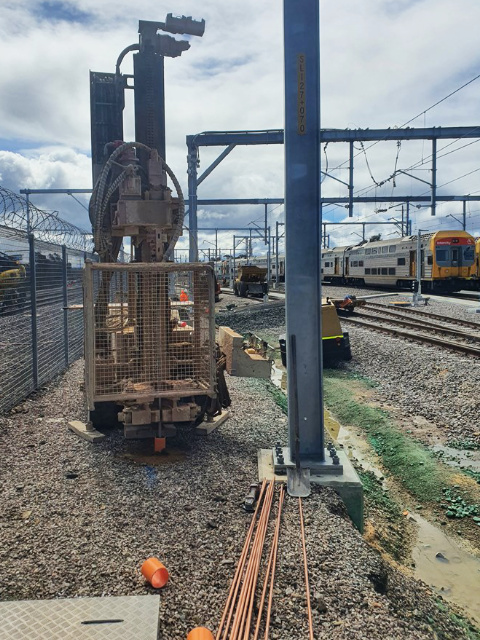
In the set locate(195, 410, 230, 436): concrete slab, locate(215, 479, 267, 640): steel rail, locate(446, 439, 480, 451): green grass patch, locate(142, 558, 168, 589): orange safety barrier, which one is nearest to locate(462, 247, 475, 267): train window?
locate(446, 439, 480, 451): green grass patch

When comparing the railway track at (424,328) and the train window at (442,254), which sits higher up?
the train window at (442,254)

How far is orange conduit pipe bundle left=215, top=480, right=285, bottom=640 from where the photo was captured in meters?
2.92

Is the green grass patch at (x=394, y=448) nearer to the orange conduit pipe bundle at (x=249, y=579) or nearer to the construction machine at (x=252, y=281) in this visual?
the orange conduit pipe bundle at (x=249, y=579)

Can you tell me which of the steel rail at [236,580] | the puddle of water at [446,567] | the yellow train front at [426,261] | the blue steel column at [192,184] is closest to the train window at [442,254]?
the yellow train front at [426,261]

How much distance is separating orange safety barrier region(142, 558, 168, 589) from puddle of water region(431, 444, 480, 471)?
479 centimetres

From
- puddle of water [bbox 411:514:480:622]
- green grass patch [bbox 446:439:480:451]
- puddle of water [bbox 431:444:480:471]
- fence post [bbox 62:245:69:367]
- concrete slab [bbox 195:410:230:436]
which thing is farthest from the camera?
fence post [bbox 62:245:69:367]

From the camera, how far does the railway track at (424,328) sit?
13242 mm

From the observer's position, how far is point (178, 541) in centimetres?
386

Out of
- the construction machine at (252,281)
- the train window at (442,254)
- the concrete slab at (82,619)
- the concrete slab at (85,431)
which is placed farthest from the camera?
the construction machine at (252,281)

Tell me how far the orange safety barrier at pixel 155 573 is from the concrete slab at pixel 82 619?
187 mm

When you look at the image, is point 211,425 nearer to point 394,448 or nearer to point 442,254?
point 394,448

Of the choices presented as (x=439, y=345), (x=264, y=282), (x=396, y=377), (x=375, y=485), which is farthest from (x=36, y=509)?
(x=264, y=282)

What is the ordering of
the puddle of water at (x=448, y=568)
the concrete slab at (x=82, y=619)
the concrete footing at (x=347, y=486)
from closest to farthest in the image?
the concrete slab at (x=82, y=619) → the puddle of water at (x=448, y=568) → the concrete footing at (x=347, y=486)

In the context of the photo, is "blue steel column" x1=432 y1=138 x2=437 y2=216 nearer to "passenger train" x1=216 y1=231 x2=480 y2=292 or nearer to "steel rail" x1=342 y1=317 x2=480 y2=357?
"passenger train" x1=216 y1=231 x2=480 y2=292
